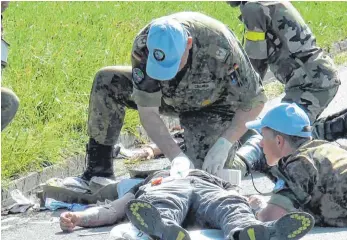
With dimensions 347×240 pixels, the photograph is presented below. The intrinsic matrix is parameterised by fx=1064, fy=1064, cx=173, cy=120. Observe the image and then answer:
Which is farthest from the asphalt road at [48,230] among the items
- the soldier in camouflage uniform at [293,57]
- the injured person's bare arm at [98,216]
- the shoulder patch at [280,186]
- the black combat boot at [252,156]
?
the soldier in camouflage uniform at [293,57]

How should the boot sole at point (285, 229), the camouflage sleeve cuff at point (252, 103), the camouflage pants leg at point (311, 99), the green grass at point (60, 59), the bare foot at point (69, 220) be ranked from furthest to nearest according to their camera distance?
the camouflage pants leg at point (311, 99), the green grass at point (60, 59), the camouflage sleeve cuff at point (252, 103), the bare foot at point (69, 220), the boot sole at point (285, 229)

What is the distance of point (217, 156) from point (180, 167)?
0.63 metres

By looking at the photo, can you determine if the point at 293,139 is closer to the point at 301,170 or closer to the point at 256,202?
the point at 301,170

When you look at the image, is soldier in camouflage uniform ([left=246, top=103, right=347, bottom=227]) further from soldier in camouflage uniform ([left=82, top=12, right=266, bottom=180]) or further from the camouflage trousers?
the camouflage trousers

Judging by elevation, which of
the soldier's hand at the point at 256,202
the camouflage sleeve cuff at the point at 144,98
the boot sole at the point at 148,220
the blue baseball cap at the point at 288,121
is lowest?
the soldier's hand at the point at 256,202

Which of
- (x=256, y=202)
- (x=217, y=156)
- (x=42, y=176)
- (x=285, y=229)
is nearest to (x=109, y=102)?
(x=42, y=176)

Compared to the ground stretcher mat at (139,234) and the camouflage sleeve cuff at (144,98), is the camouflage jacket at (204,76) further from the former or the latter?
the ground stretcher mat at (139,234)

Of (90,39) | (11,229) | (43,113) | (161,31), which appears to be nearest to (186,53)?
(161,31)

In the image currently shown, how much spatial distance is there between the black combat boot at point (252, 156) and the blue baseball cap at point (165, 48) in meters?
1.23

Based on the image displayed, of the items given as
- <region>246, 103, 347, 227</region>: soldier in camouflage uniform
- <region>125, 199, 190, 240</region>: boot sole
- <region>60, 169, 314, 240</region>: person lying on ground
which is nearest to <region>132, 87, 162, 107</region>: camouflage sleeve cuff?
<region>60, 169, 314, 240</region>: person lying on ground

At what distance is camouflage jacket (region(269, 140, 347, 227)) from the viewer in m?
5.46

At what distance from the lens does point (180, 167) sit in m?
5.79

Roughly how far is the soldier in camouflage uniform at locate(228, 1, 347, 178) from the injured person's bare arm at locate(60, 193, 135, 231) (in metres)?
2.16

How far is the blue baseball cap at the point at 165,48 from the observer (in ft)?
19.6
